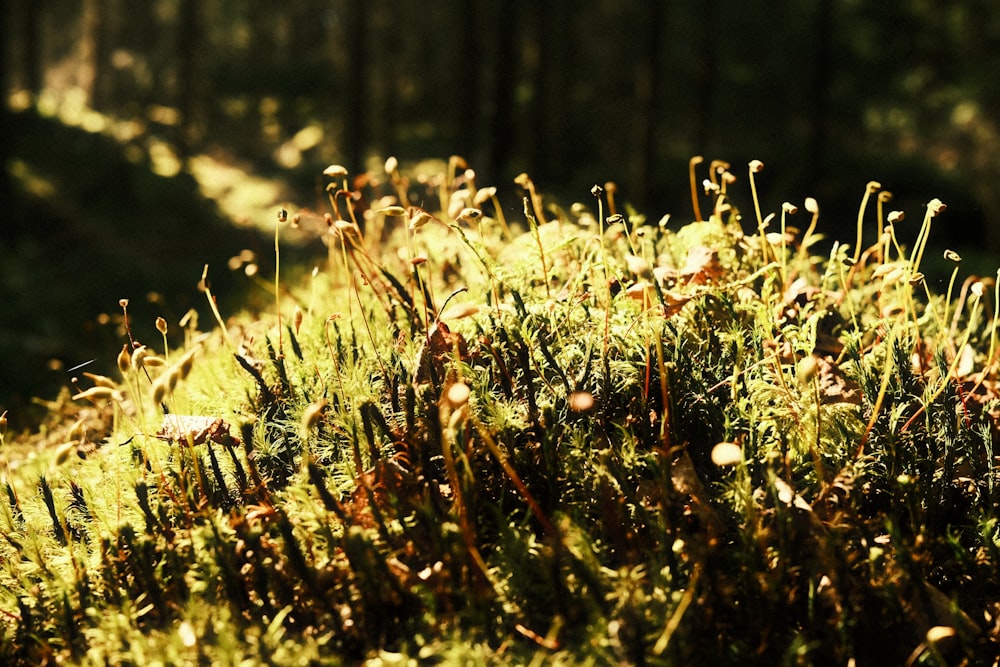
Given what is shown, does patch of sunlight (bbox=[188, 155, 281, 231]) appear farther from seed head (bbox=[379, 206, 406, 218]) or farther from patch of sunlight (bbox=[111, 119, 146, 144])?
seed head (bbox=[379, 206, 406, 218])

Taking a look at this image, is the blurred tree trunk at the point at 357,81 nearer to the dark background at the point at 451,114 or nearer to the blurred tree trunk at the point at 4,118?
the dark background at the point at 451,114

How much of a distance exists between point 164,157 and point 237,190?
99.5 inches

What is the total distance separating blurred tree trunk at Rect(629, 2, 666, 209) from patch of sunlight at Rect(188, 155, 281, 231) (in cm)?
653

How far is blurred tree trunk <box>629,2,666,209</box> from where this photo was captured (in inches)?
505

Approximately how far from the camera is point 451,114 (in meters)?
25.9

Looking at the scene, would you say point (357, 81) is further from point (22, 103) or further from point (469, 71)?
point (22, 103)

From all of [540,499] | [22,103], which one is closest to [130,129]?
[22,103]

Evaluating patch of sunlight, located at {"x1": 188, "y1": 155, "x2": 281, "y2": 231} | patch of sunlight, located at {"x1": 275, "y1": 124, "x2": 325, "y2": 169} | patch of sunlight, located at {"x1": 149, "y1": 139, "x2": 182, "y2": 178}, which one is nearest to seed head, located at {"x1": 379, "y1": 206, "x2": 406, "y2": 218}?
patch of sunlight, located at {"x1": 188, "y1": 155, "x2": 281, "y2": 231}

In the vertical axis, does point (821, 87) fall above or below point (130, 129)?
above

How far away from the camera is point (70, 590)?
1974 mm

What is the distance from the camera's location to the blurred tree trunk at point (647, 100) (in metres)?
12.8

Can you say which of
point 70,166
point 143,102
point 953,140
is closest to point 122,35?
point 143,102

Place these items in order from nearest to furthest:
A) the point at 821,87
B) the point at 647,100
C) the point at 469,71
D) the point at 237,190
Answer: the point at 647,100
the point at 821,87
the point at 469,71
the point at 237,190

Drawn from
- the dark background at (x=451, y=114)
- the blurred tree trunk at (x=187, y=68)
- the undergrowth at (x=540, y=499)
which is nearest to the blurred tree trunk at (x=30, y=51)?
the dark background at (x=451, y=114)
